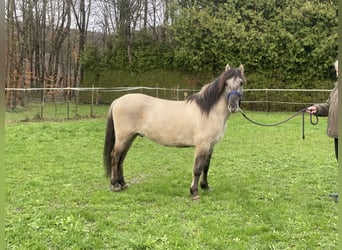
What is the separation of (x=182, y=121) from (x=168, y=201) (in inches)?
36.5

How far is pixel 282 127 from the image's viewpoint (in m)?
11.1

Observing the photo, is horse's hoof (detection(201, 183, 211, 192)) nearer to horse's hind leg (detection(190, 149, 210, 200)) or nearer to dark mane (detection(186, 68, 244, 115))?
horse's hind leg (detection(190, 149, 210, 200))

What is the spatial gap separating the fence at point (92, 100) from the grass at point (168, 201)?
546 cm

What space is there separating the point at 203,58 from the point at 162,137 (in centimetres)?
1387

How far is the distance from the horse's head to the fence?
8960 millimetres

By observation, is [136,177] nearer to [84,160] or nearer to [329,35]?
[84,160]

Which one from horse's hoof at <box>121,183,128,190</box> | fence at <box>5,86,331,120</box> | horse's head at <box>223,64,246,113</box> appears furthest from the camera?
fence at <box>5,86,331,120</box>

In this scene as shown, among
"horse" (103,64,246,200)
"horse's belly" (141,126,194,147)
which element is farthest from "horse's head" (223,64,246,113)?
"horse's belly" (141,126,194,147)

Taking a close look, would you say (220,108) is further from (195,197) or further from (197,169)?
(195,197)

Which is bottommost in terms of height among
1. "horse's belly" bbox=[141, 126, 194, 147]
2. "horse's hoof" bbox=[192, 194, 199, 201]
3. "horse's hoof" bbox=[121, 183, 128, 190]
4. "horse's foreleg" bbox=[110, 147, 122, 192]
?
"horse's hoof" bbox=[121, 183, 128, 190]

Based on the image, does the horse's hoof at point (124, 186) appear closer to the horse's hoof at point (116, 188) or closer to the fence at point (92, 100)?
the horse's hoof at point (116, 188)

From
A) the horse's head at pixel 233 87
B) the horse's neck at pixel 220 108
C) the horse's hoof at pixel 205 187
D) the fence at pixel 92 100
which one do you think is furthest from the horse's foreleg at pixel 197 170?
the fence at pixel 92 100

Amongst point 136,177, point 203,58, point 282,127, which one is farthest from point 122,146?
point 203,58

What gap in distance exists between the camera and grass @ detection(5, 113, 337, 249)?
2902 millimetres
